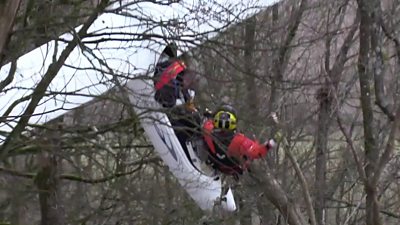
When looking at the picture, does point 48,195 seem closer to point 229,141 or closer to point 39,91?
point 39,91

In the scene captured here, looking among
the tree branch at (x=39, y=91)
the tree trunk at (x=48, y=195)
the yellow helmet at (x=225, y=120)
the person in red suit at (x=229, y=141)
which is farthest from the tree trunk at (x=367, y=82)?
the tree trunk at (x=48, y=195)

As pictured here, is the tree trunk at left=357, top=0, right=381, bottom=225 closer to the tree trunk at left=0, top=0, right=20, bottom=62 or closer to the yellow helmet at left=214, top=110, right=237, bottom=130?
the yellow helmet at left=214, top=110, right=237, bottom=130

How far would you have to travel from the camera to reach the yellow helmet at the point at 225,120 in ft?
18.3

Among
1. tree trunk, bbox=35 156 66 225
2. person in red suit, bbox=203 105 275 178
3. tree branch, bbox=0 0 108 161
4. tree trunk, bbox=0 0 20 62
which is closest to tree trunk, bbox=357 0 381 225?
person in red suit, bbox=203 105 275 178

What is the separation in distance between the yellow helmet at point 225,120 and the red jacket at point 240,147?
0.07m

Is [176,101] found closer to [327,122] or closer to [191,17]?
[191,17]

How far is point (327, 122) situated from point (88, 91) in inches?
103

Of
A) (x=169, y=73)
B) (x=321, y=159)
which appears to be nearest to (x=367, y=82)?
(x=169, y=73)

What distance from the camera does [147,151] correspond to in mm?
7840

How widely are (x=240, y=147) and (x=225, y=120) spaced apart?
0.65 ft

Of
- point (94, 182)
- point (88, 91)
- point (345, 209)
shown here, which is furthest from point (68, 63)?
point (345, 209)

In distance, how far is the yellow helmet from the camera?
5.59 meters

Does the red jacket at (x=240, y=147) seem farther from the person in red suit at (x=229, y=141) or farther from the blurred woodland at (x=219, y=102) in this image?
the blurred woodland at (x=219, y=102)

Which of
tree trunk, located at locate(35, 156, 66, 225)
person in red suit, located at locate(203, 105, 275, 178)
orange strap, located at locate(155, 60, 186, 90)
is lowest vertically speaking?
tree trunk, located at locate(35, 156, 66, 225)
